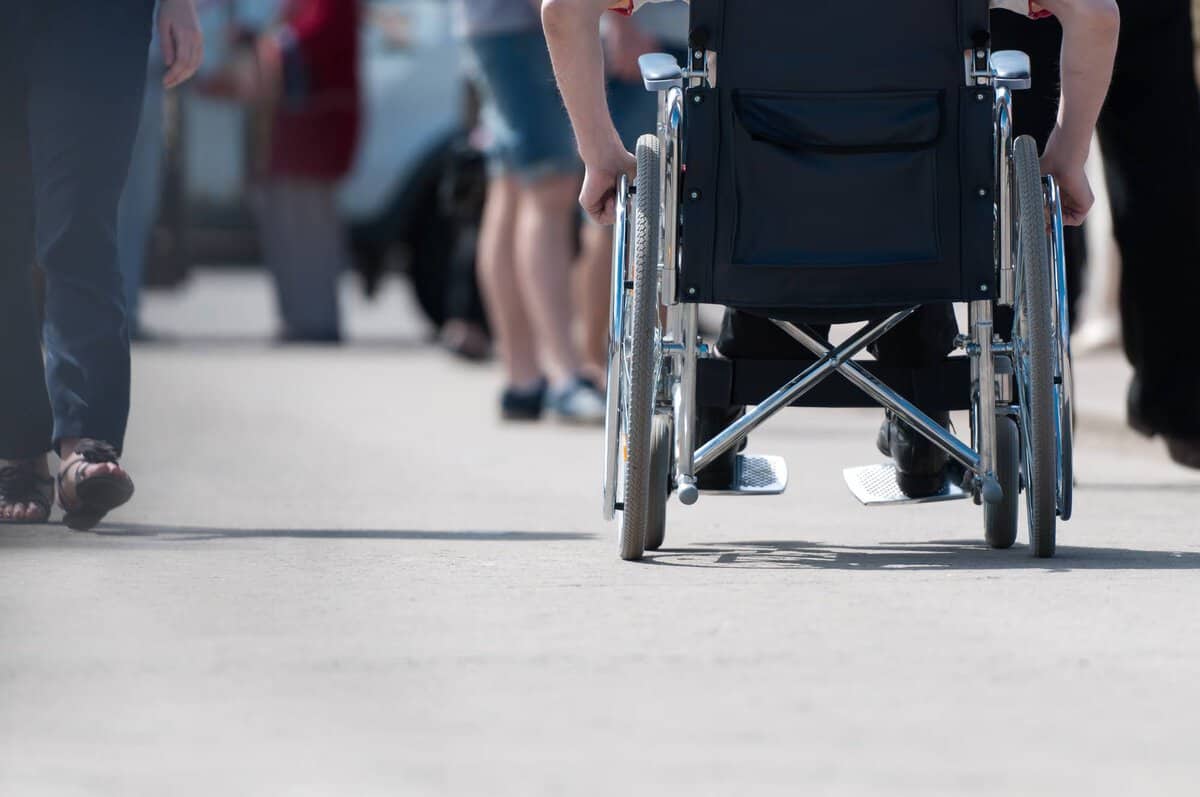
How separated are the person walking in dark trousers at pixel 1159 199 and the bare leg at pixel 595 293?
209 centimetres

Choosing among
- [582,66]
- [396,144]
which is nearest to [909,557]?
[582,66]

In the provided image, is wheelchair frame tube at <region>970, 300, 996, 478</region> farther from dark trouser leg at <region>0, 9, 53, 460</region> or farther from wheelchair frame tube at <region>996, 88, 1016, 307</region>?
dark trouser leg at <region>0, 9, 53, 460</region>

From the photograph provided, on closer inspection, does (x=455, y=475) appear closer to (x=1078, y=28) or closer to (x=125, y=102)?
(x=125, y=102)

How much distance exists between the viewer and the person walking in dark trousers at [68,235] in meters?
5.05

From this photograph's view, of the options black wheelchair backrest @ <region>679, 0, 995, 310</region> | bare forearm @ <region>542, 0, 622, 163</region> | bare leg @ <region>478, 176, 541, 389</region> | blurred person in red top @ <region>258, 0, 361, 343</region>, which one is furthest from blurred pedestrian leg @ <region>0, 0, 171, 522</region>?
blurred person in red top @ <region>258, 0, 361, 343</region>

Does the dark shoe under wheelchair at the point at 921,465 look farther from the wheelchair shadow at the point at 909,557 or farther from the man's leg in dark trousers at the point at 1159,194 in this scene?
the man's leg in dark trousers at the point at 1159,194

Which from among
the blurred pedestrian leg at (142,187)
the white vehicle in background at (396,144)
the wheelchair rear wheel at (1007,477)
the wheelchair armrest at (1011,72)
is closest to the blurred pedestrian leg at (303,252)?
the white vehicle in background at (396,144)

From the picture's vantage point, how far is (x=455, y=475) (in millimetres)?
6477

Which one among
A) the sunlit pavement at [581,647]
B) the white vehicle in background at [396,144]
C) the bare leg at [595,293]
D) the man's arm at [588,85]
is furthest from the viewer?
the white vehicle in background at [396,144]

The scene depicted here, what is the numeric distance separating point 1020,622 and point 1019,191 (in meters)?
0.87

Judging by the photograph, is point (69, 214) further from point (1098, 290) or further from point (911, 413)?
point (1098, 290)

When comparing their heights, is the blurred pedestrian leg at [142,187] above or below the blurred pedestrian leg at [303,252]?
above

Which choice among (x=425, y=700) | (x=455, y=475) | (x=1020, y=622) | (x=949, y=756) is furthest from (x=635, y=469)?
(x=455, y=475)

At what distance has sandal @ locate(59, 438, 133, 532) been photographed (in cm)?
498
